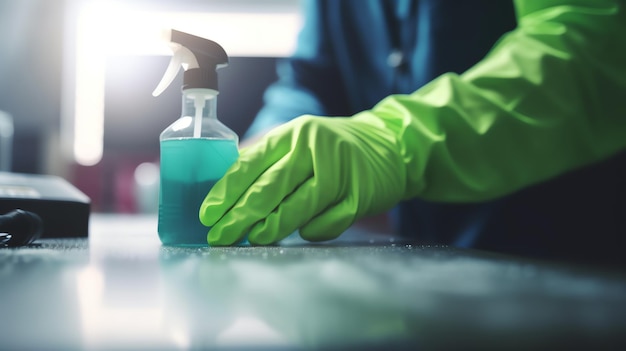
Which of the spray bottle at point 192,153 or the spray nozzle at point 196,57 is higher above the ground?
the spray nozzle at point 196,57

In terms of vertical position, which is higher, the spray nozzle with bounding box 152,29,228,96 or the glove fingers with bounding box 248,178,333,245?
the spray nozzle with bounding box 152,29,228,96

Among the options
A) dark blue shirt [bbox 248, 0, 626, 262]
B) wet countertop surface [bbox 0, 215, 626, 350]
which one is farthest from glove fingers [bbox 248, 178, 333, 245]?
dark blue shirt [bbox 248, 0, 626, 262]

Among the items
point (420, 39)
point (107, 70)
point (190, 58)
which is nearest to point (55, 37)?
point (107, 70)

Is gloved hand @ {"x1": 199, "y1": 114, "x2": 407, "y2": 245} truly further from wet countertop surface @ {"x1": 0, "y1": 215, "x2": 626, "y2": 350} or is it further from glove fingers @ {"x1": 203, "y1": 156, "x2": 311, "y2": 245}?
wet countertop surface @ {"x1": 0, "y1": 215, "x2": 626, "y2": 350}

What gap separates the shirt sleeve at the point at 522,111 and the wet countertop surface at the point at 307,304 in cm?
32

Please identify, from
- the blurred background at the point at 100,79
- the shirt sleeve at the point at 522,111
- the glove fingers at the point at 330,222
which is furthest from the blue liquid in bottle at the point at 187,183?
the blurred background at the point at 100,79

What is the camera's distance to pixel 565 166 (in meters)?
0.83

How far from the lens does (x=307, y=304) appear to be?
0.28 m

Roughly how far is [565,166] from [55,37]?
3224 millimetres

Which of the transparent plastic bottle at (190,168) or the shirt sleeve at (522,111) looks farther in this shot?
the shirt sleeve at (522,111)

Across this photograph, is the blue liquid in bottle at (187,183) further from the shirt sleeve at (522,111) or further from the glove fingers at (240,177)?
the shirt sleeve at (522,111)

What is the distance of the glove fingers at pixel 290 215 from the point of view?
630 millimetres

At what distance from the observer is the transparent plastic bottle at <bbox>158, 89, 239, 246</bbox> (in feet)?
2.08

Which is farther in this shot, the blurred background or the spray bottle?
the blurred background
